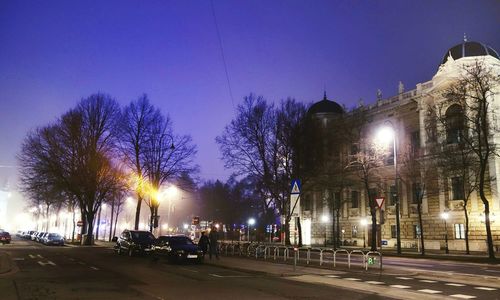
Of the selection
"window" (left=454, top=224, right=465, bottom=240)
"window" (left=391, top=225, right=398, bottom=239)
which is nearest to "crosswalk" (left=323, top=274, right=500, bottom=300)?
"window" (left=454, top=224, right=465, bottom=240)

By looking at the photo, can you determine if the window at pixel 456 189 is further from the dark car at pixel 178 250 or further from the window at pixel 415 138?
the dark car at pixel 178 250

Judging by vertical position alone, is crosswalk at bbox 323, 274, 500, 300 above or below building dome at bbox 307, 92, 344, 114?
below

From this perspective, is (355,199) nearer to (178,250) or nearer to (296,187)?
(178,250)

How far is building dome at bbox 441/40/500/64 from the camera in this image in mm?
50125

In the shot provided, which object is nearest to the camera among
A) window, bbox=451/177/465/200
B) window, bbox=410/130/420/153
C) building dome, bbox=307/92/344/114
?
window, bbox=451/177/465/200

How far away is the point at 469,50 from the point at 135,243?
4301 cm

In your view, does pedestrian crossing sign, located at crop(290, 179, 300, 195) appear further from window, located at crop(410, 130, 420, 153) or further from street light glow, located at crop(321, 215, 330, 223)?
street light glow, located at crop(321, 215, 330, 223)

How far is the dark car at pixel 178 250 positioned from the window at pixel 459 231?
34484 millimetres

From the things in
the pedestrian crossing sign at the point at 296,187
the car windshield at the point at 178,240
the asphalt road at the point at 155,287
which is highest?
the pedestrian crossing sign at the point at 296,187

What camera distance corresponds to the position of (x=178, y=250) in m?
23.6

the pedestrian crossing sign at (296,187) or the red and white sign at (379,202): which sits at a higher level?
the pedestrian crossing sign at (296,187)

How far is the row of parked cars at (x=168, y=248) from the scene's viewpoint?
23.5 metres

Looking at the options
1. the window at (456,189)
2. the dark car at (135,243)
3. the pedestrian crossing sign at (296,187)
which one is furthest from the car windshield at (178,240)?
the window at (456,189)

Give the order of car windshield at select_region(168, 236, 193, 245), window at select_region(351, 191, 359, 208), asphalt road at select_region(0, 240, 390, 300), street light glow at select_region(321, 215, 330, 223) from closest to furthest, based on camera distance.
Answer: asphalt road at select_region(0, 240, 390, 300) → car windshield at select_region(168, 236, 193, 245) → window at select_region(351, 191, 359, 208) → street light glow at select_region(321, 215, 330, 223)
